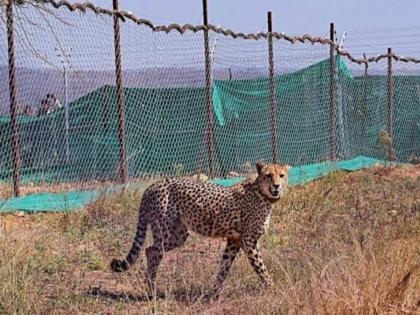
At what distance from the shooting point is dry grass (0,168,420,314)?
4.71 meters

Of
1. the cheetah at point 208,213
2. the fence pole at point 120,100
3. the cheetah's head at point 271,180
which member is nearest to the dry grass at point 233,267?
the cheetah at point 208,213

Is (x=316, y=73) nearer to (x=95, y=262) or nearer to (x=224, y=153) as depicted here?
(x=224, y=153)

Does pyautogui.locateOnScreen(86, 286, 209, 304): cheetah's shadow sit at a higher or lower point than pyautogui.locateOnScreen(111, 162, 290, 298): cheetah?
lower

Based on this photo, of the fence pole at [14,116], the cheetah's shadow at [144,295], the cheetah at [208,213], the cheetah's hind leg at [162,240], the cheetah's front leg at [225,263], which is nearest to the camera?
the cheetah's shadow at [144,295]

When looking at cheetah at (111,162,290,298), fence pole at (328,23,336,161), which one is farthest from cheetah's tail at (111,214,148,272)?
fence pole at (328,23,336,161)

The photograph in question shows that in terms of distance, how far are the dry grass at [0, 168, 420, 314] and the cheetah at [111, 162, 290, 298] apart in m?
0.18

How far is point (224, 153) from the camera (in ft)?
39.4

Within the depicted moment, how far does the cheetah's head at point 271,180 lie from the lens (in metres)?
6.39

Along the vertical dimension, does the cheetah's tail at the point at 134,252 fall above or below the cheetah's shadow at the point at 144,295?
above

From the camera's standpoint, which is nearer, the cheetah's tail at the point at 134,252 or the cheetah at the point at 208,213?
the cheetah's tail at the point at 134,252

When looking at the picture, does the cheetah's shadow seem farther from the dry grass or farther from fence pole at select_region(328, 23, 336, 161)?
fence pole at select_region(328, 23, 336, 161)

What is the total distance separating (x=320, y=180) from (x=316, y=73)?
96.6 inches

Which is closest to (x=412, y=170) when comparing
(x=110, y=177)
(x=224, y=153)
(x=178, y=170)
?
(x=224, y=153)

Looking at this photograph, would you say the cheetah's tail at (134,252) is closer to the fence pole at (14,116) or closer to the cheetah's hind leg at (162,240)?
the cheetah's hind leg at (162,240)
